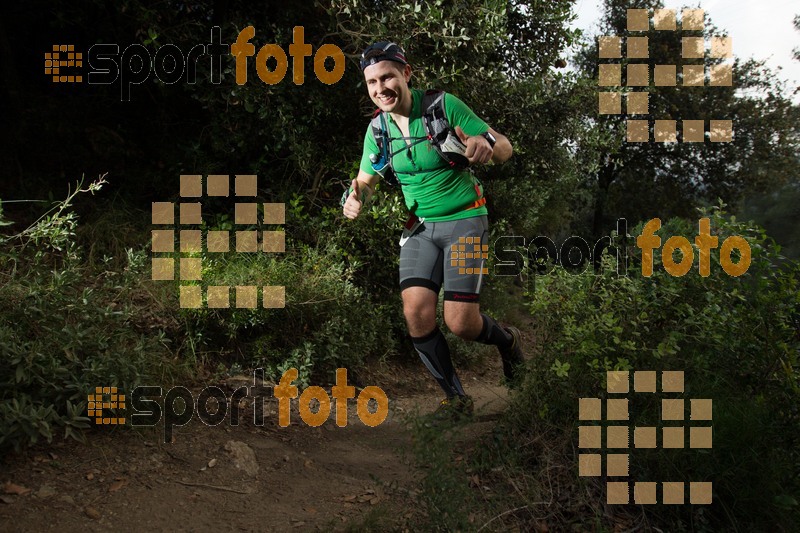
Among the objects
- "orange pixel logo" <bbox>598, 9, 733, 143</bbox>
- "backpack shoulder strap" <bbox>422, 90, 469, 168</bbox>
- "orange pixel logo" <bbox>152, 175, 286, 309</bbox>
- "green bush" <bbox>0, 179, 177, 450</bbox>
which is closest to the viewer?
"green bush" <bbox>0, 179, 177, 450</bbox>

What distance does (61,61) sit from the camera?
7.51 m

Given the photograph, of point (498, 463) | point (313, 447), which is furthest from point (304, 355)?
point (498, 463)

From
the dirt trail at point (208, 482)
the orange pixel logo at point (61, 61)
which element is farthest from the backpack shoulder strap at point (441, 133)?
the orange pixel logo at point (61, 61)

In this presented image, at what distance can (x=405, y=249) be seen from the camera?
14.5 ft

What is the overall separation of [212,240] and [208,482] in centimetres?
314

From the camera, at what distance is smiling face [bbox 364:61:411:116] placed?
3.98 m

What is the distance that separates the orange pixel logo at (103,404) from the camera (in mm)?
4023

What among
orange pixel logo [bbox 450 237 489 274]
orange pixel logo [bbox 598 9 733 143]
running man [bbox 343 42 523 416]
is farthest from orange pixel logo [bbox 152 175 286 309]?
orange pixel logo [bbox 598 9 733 143]

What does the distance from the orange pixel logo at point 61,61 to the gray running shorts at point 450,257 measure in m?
5.38

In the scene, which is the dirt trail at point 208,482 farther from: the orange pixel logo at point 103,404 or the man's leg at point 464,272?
the man's leg at point 464,272

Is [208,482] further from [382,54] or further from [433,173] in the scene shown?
[382,54]

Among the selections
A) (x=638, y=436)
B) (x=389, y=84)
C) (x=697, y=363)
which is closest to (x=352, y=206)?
(x=389, y=84)

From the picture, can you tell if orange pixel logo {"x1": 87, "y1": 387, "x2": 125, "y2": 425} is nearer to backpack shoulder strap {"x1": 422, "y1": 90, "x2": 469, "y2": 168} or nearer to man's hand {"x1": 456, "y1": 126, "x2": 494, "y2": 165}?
backpack shoulder strap {"x1": 422, "y1": 90, "x2": 469, "y2": 168}

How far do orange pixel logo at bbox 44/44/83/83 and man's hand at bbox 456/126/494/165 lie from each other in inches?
222
